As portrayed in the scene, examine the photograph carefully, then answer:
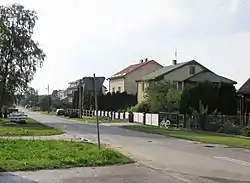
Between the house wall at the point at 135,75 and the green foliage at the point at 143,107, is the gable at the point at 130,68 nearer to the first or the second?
the house wall at the point at 135,75

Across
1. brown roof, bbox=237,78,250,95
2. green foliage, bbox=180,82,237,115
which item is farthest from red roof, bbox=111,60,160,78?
brown roof, bbox=237,78,250,95

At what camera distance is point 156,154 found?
22.2 m

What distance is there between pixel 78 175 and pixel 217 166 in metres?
5.68

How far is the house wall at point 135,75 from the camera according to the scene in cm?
10488

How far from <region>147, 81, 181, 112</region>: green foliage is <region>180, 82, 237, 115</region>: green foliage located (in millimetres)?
2572

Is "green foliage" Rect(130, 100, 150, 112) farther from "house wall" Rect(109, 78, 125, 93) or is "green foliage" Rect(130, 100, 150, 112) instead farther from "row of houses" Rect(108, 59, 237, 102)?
"house wall" Rect(109, 78, 125, 93)

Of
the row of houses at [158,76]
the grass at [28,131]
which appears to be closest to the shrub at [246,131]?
the grass at [28,131]

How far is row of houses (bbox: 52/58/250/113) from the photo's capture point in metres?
70.7

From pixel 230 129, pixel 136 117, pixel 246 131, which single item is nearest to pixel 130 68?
pixel 136 117

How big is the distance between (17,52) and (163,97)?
20944 millimetres

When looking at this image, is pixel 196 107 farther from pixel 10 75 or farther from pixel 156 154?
pixel 156 154

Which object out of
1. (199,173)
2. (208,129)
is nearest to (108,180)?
(199,173)

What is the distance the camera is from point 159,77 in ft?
264

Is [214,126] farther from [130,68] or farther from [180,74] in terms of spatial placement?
[130,68]
